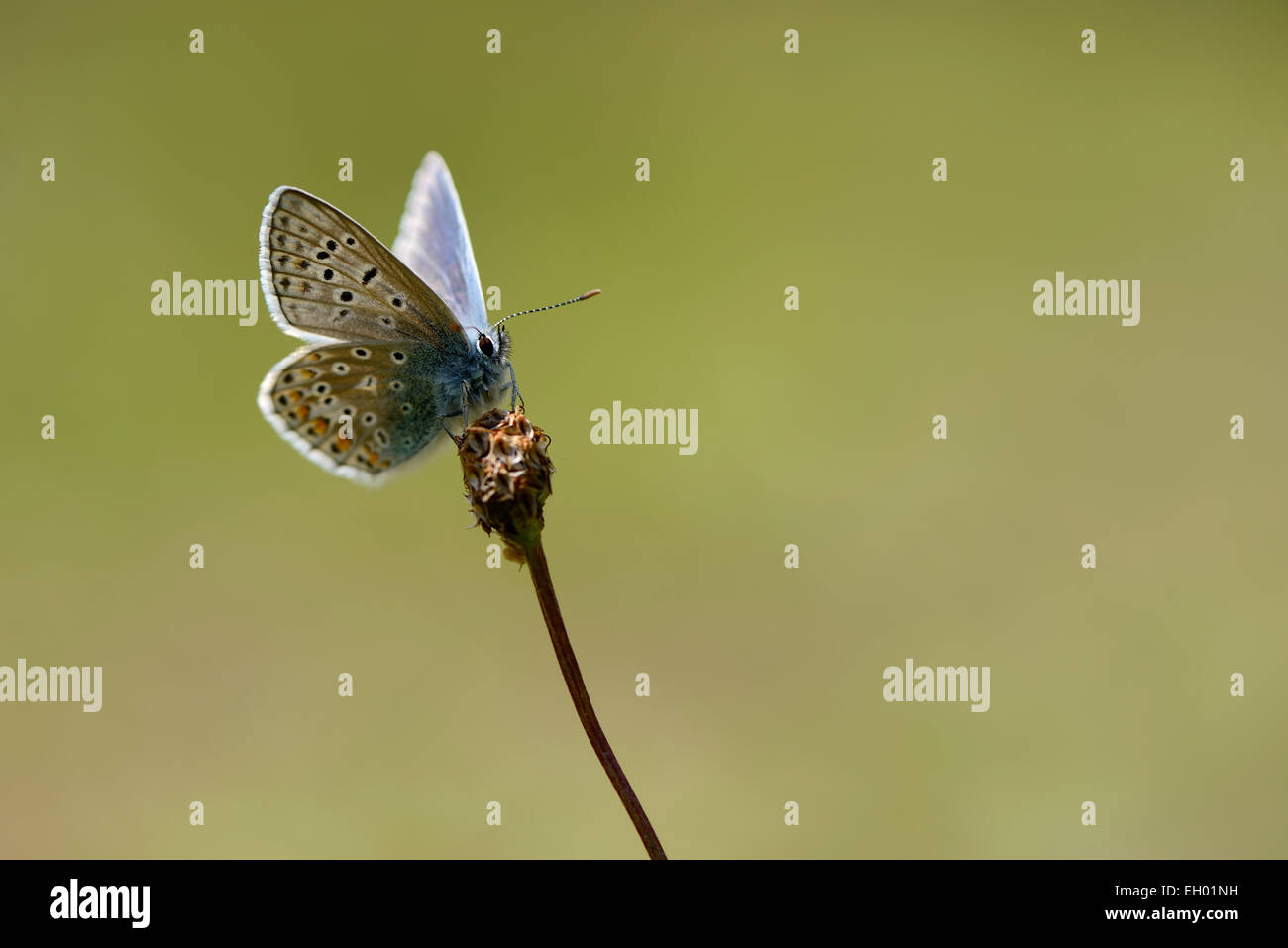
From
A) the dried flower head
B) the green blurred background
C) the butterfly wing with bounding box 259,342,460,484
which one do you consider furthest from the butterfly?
the green blurred background

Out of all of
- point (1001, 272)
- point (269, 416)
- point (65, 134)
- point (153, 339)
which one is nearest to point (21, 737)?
point (153, 339)

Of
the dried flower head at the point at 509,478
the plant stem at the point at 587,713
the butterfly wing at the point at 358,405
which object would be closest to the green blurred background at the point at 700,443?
the butterfly wing at the point at 358,405

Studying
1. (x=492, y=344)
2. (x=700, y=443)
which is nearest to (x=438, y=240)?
(x=492, y=344)

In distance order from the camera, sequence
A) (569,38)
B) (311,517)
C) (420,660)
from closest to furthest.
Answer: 1. (420,660)
2. (311,517)
3. (569,38)

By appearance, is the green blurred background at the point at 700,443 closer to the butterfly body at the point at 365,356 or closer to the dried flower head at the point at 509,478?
the butterfly body at the point at 365,356

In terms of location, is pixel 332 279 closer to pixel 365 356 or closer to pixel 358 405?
pixel 365 356

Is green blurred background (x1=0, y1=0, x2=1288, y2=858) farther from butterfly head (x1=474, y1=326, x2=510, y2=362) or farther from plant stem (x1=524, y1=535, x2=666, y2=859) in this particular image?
plant stem (x1=524, y1=535, x2=666, y2=859)

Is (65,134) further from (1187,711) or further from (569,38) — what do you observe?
(1187,711)
